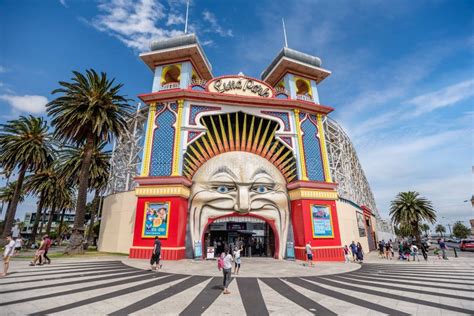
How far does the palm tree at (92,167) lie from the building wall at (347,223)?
31.1 m

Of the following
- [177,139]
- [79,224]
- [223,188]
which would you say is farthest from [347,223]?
[79,224]

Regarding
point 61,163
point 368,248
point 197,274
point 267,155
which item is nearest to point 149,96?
point 267,155

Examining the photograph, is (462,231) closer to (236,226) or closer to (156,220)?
(236,226)

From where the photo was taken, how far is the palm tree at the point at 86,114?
22312mm

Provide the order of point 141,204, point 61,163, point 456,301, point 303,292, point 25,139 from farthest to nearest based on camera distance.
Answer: point 61,163
point 25,139
point 141,204
point 303,292
point 456,301

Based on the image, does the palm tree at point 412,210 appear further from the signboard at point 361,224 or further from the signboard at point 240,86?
the signboard at point 240,86

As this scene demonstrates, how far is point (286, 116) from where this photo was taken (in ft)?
73.3

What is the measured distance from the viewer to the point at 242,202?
60.9 feet

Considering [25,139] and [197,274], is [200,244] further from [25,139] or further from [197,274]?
[25,139]

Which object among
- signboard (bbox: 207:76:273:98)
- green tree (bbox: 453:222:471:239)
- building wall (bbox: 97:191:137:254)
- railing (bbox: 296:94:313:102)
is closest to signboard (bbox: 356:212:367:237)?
railing (bbox: 296:94:313:102)

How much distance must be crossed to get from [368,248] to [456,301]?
26434 millimetres

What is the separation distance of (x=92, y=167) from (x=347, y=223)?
33.2m

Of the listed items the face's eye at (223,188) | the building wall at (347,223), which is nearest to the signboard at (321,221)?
A: the building wall at (347,223)

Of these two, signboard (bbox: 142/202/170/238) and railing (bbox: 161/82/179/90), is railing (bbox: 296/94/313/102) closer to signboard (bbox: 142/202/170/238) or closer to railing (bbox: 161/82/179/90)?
railing (bbox: 161/82/179/90)
